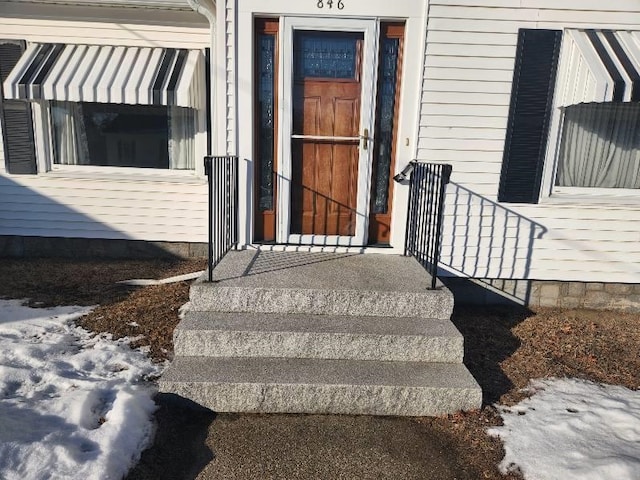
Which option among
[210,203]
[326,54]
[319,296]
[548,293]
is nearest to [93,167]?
[210,203]

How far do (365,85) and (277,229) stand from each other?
1.44m

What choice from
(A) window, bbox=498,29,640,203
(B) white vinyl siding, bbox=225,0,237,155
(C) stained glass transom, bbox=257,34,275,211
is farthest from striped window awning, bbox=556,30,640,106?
(B) white vinyl siding, bbox=225,0,237,155

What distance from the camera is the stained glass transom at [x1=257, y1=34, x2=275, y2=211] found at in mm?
3809

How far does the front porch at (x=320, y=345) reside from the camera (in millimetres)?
2541

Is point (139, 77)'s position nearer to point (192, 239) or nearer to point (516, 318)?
point (192, 239)

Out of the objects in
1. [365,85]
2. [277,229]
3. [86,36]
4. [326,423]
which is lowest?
[326,423]

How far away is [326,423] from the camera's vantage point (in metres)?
2.50

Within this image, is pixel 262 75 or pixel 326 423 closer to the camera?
pixel 326 423

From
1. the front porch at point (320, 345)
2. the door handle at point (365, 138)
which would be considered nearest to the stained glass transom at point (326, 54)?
the door handle at point (365, 138)

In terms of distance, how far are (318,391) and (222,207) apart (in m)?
1.67

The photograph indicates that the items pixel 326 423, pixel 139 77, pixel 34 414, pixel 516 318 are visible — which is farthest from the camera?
pixel 139 77

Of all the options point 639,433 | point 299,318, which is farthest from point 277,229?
point 639,433

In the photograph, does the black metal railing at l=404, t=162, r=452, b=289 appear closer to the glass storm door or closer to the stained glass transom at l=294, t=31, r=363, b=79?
the glass storm door

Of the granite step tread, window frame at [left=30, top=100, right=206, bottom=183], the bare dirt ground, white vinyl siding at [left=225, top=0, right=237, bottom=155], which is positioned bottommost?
the bare dirt ground
